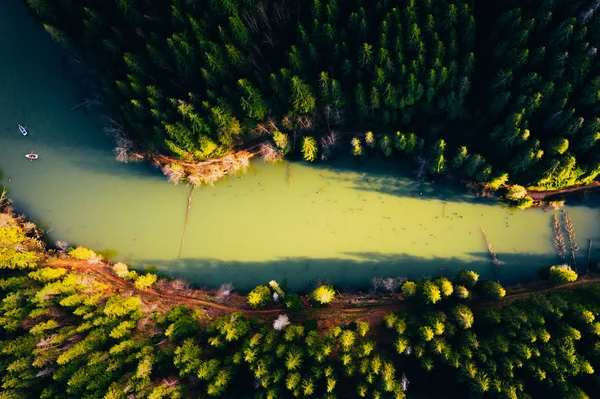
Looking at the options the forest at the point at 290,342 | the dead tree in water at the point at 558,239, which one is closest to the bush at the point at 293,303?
the forest at the point at 290,342

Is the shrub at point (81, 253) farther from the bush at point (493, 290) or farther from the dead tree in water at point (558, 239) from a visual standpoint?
the dead tree in water at point (558, 239)

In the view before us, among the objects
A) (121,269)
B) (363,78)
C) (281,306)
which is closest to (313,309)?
(281,306)

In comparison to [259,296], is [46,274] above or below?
below

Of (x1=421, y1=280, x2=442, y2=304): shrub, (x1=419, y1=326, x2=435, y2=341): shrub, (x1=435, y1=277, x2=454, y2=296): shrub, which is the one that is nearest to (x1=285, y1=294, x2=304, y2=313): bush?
(x1=419, y1=326, x2=435, y2=341): shrub

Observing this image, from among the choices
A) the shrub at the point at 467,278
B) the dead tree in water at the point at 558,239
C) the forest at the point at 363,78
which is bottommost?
the shrub at the point at 467,278

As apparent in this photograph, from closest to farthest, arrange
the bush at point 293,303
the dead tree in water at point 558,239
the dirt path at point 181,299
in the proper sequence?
the bush at point 293,303 < the dirt path at point 181,299 < the dead tree in water at point 558,239

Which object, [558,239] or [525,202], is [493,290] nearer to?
[525,202]
